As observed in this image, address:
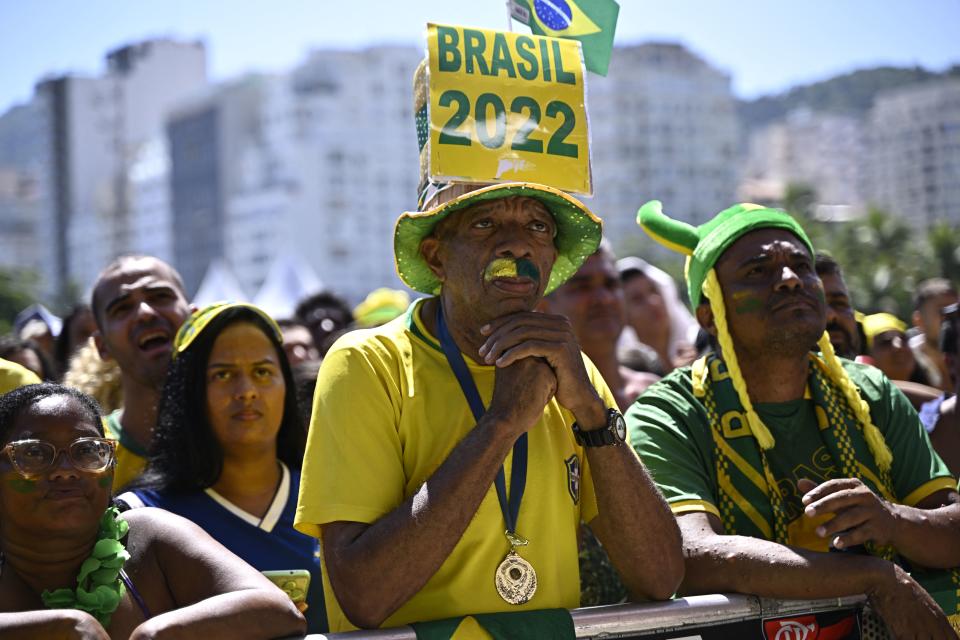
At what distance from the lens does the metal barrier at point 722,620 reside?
3.04m

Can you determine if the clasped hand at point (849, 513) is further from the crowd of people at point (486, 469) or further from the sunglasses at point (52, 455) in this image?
the sunglasses at point (52, 455)

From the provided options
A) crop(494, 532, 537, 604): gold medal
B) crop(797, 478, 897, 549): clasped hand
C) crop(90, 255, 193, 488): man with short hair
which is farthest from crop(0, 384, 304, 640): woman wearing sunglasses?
crop(90, 255, 193, 488): man with short hair

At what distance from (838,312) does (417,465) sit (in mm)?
3133

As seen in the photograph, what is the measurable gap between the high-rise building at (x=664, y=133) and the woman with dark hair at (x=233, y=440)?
365ft

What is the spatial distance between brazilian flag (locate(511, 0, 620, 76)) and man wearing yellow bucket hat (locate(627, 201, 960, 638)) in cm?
81

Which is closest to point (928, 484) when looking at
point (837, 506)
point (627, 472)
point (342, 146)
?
point (837, 506)

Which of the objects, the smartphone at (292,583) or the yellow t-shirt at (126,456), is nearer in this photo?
the smartphone at (292,583)

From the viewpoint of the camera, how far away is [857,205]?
142m

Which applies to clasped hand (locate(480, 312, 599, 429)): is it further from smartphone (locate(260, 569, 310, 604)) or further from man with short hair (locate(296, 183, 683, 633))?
smartphone (locate(260, 569, 310, 604))

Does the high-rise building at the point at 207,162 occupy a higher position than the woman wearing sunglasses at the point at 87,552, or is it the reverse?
the high-rise building at the point at 207,162

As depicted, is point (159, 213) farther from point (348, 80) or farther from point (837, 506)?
point (837, 506)

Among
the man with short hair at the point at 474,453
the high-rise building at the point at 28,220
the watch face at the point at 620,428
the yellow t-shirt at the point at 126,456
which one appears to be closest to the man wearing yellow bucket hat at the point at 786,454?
the man with short hair at the point at 474,453

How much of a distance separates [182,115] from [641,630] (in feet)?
392

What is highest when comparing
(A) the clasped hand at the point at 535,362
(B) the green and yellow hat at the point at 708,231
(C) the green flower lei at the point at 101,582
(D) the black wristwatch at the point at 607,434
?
(B) the green and yellow hat at the point at 708,231
